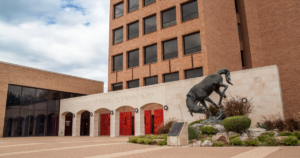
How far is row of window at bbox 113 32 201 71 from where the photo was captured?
25.9 m

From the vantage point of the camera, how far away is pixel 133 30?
32.2m

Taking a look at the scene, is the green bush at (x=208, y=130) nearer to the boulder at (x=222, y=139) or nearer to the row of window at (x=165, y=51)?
the boulder at (x=222, y=139)

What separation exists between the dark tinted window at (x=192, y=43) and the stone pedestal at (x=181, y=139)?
1477cm

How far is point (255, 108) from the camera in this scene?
16.8 metres

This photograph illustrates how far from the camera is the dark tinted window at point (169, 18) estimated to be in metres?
28.3

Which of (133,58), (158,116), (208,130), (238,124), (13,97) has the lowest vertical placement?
(208,130)

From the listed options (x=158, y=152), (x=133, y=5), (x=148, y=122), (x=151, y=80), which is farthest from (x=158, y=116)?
(x=133, y=5)

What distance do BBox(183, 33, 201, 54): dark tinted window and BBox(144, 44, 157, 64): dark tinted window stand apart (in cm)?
431

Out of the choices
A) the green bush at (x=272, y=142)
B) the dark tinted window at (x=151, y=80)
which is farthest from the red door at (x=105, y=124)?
the green bush at (x=272, y=142)

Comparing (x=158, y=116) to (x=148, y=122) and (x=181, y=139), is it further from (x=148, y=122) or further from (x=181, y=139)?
(x=181, y=139)

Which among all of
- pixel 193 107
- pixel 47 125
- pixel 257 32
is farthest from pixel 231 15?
pixel 47 125

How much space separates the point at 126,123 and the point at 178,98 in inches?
405

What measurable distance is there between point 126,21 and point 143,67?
7.90m

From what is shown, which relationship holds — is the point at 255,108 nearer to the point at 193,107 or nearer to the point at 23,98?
the point at 193,107
